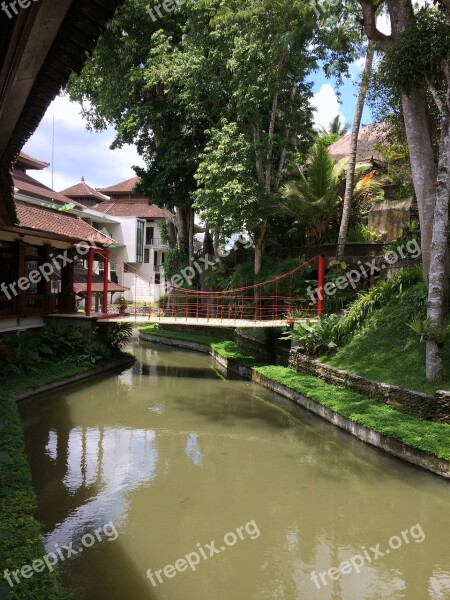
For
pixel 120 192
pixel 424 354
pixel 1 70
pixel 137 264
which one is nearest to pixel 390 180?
pixel 424 354

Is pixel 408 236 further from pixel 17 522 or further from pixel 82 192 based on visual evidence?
pixel 82 192

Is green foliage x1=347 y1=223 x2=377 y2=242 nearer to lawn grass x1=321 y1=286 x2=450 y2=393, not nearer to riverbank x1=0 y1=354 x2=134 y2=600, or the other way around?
lawn grass x1=321 y1=286 x2=450 y2=393

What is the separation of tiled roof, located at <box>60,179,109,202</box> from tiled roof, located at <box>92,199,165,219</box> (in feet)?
2.18

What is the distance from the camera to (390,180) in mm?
16062

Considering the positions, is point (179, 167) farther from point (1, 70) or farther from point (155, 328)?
point (1, 70)

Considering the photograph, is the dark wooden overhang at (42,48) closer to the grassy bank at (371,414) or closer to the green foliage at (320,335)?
the grassy bank at (371,414)

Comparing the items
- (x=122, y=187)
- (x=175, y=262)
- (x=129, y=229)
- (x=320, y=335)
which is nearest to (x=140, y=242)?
(x=129, y=229)

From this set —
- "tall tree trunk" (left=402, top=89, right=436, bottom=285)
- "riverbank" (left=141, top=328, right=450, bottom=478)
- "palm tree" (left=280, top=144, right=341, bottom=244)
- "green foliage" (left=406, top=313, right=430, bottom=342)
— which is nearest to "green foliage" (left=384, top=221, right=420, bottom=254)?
"tall tree trunk" (left=402, top=89, right=436, bottom=285)

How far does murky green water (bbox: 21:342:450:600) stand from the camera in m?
4.21

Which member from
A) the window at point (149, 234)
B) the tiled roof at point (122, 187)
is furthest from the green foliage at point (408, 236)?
the tiled roof at point (122, 187)

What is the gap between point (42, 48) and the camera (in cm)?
213

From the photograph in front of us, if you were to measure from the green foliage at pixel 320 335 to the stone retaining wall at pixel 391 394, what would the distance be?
12.9 inches

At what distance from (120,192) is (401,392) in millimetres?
27924

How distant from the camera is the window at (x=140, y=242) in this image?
101ft
